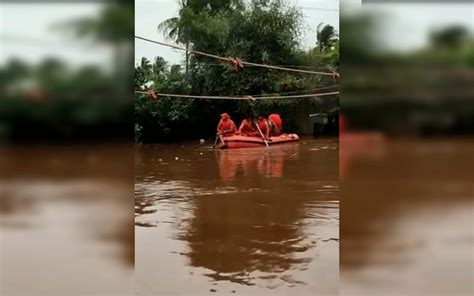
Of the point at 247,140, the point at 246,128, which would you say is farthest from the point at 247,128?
the point at 247,140

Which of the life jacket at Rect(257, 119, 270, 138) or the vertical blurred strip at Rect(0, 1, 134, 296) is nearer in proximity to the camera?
the vertical blurred strip at Rect(0, 1, 134, 296)

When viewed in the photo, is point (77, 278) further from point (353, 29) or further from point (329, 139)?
point (329, 139)

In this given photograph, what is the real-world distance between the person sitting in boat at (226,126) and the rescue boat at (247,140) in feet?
0.15

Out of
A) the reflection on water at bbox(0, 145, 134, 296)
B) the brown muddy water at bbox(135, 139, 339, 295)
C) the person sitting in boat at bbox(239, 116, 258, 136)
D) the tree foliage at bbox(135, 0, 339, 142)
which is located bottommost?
the brown muddy water at bbox(135, 139, 339, 295)

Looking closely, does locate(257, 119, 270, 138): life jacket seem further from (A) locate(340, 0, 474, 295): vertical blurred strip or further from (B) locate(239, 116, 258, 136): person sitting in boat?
(A) locate(340, 0, 474, 295): vertical blurred strip

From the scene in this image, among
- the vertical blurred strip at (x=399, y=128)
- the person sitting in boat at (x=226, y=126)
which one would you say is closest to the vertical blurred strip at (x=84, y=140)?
the vertical blurred strip at (x=399, y=128)

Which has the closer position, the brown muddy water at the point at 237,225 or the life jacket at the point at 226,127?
the brown muddy water at the point at 237,225

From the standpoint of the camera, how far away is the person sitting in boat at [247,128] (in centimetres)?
524

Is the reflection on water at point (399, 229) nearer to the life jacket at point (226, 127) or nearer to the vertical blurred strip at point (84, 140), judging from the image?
the vertical blurred strip at point (84, 140)

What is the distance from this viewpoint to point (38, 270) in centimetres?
149

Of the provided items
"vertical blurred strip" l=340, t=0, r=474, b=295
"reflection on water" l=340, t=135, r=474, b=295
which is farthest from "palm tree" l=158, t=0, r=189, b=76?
"vertical blurred strip" l=340, t=0, r=474, b=295

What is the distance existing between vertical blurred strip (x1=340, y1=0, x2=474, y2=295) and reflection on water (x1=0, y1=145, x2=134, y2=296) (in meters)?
0.53

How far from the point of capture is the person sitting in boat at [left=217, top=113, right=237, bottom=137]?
16.6ft

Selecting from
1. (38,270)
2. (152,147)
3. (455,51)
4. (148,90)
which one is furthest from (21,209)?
(152,147)
